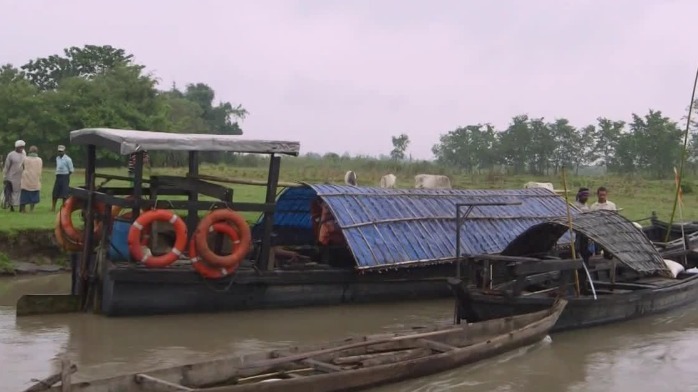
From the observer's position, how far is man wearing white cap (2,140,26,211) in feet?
45.6

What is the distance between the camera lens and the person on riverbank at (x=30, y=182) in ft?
45.9

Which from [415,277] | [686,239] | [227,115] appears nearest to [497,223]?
[415,277]

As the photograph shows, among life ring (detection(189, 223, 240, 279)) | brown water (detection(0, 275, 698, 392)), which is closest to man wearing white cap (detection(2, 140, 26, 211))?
brown water (detection(0, 275, 698, 392))

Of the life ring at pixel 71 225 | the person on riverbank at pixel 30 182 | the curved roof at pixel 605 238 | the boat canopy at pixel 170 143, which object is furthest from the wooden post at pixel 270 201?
the person on riverbank at pixel 30 182

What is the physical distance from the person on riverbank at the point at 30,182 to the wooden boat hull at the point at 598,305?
330 inches

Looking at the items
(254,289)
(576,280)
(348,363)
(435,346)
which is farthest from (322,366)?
(576,280)

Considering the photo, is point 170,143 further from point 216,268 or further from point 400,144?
point 400,144

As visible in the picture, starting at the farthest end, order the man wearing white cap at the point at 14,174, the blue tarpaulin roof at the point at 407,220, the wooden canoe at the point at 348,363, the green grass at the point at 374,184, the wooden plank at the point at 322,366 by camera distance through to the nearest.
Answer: the green grass at the point at 374,184 < the man wearing white cap at the point at 14,174 < the blue tarpaulin roof at the point at 407,220 < the wooden plank at the point at 322,366 < the wooden canoe at the point at 348,363

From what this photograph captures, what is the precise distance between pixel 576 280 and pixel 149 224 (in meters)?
4.93

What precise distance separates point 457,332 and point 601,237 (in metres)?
2.74

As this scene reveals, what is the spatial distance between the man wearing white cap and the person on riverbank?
0.24 feet

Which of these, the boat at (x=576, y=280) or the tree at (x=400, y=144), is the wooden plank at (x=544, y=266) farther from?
the tree at (x=400, y=144)

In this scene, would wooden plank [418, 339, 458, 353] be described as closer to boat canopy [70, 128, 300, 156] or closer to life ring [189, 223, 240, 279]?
life ring [189, 223, 240, 279]

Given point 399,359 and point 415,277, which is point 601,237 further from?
point 399,359
